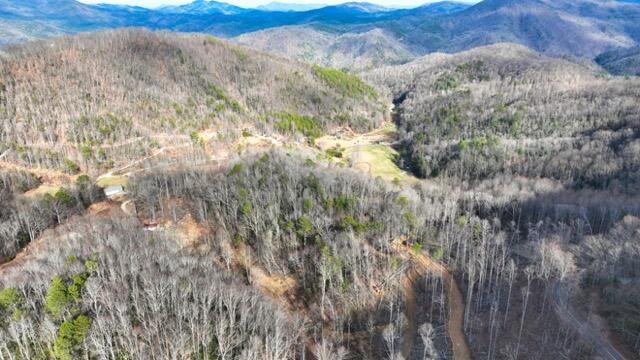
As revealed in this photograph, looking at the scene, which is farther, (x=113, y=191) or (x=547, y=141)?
(x=547, y=141)

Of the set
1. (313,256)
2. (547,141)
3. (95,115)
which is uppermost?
(95,115)

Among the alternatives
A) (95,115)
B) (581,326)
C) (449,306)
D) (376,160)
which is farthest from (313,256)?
(95,115)

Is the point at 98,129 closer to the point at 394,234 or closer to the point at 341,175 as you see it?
the point at 341,175

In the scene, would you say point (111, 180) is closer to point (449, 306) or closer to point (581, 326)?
point (449, 306)

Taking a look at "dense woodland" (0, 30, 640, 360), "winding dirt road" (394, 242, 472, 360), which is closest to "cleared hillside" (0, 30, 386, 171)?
"dense woodland" (0, 30, 640, 360)

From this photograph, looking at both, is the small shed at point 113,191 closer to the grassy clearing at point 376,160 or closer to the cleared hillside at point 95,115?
the cleared hillside at point 95,115

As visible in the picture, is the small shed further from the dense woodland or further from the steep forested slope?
the steep forested slope
